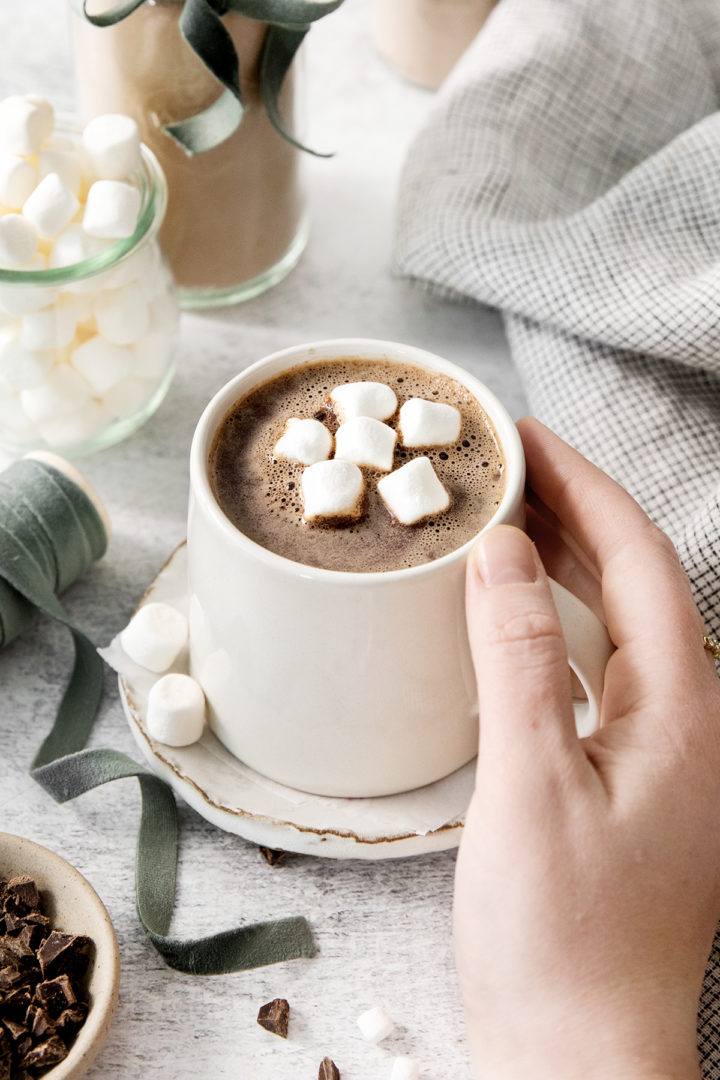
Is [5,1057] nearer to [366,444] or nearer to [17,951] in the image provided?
[17,951]

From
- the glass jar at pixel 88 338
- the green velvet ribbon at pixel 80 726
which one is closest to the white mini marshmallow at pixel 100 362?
the glass jar at pixel 88 338

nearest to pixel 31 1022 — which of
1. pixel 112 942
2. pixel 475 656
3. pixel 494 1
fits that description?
pixel 112 942

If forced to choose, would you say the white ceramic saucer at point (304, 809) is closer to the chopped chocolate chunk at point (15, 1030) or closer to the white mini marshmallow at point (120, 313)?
the chopped chocolate chunk at point (15, 1030)

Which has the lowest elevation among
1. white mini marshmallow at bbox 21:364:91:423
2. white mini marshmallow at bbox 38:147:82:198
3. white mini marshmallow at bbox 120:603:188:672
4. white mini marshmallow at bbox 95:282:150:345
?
white mini marshmallow at bbox 120:603:188:672

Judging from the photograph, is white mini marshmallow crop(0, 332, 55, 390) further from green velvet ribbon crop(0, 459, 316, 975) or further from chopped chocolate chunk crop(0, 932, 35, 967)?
chopped chocolate chunk crop(0, 932, 35, 967)

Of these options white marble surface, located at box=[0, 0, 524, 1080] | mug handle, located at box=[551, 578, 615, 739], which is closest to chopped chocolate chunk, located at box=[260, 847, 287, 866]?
white marble surface, located at box=[0, 0, 524, 1080]

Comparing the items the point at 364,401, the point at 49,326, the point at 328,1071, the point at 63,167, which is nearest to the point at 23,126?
the point at 63,167
